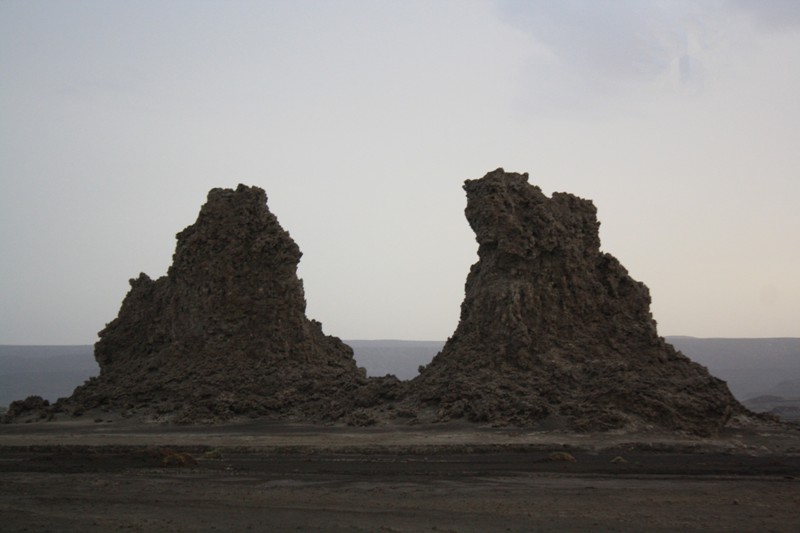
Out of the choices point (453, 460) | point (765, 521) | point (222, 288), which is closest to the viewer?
point (765, 521)

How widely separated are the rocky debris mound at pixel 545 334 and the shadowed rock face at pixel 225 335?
19.1ft

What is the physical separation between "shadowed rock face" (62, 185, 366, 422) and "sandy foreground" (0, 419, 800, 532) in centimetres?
526

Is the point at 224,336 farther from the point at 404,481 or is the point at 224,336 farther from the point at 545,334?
the point at 404,481

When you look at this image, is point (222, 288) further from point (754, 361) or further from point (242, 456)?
point (754, 361)

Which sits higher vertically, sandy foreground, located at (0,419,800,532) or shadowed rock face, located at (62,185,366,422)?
shadowed rock face, located at (62,185,366,422)

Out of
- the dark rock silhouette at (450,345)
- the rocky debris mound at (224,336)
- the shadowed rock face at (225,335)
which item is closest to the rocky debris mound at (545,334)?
the dark rock silhouette at (450,345)

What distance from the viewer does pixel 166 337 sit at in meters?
38.9

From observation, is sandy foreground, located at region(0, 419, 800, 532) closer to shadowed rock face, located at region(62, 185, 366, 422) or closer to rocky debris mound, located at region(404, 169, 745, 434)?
rocky debris mound, located at region(404, 169, 745, 434)

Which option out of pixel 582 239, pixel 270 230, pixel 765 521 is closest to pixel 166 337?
pixel 270 230

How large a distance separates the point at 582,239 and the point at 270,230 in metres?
13.8

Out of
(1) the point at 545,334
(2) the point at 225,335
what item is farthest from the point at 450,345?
(2) the point at 225,335

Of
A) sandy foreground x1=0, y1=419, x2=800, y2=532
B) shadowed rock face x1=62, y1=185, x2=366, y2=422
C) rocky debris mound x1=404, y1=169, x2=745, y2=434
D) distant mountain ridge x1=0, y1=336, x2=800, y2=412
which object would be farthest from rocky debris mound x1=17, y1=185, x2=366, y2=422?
distant mountain ridge x1=0, y1=336, x2=800, y2=412

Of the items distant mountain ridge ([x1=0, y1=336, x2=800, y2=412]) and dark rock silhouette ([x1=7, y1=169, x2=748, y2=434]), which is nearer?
dark rock silhouette ([x1=7, y1=169, x2=748, y2=434])

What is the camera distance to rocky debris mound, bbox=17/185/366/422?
35.7m
